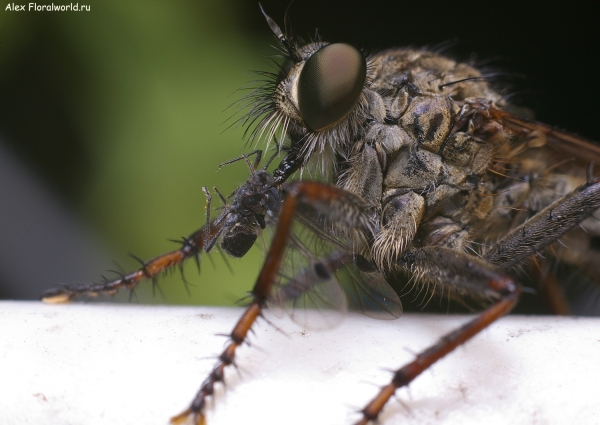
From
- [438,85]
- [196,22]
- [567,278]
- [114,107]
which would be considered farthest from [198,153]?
[567,278]

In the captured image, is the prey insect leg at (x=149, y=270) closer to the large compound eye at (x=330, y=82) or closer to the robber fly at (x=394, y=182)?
the robber fly at (x=394, y=182)

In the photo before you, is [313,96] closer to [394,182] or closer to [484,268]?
[394,182]

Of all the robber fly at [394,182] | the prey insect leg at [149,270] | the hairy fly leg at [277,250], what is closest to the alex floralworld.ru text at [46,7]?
the robber fly at [394,182]

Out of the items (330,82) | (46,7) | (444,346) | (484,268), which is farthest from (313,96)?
(46,7)

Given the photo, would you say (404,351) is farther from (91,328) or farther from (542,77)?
(542,77)

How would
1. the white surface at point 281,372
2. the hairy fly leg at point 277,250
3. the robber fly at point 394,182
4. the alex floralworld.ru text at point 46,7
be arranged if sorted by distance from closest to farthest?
the white surface at point 281,372, the hairy fly leg at point 277,250, the robber fly at point 394,182, the alex floralworld.ru text at point 46,7

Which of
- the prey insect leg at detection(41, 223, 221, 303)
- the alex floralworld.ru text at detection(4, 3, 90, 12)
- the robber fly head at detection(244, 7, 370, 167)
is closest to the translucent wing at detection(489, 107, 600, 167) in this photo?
the robber fly head at detection(244, 7, 370, 167)

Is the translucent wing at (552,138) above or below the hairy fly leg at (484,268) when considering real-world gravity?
above

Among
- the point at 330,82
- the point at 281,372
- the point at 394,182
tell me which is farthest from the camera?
the point at 394,182
